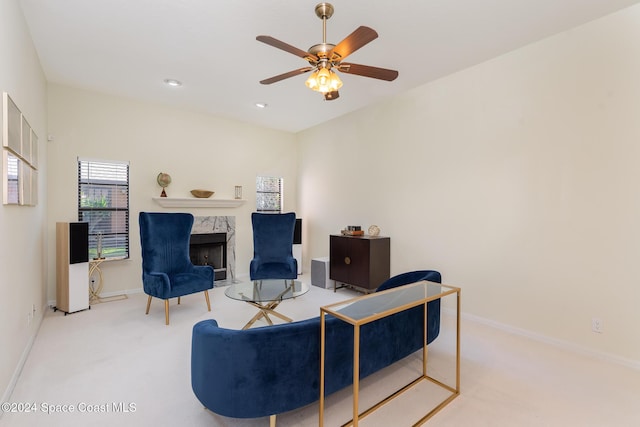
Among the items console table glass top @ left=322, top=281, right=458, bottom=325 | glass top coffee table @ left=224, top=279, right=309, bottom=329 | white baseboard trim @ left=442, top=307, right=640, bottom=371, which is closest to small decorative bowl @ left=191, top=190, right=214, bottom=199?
glass top coffee table @ left=224, top=279, right=309, bottom=329

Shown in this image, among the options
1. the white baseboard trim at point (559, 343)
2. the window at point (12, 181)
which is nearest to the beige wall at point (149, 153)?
the window at point (12, 181)

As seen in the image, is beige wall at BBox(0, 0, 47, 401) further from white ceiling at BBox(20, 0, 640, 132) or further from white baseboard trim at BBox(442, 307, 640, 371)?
white baseboard trim at BBox(442, 307, 640, 371)

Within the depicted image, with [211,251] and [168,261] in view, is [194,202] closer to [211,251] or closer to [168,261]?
[211,251]

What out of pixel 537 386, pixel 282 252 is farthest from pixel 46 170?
pixel 537 386

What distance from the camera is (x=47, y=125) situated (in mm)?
3975

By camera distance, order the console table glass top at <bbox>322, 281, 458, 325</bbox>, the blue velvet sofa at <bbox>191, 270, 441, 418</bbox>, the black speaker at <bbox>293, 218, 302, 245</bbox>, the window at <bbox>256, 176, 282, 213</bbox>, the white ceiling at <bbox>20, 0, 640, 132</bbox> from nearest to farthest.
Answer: the blue velvet sofa at <bbox>191, 270, 441, 418</bbox>, the console table glass top at <bbox>322, 281, 458, 325</bbox>, the white ceiling at <bbox>20, 0, 640, 132</bbox>, the black speaker at <bbox>293, 218, 302, 245</bbox>, the window at <bbox>256, 176, 282, 213</bbox>

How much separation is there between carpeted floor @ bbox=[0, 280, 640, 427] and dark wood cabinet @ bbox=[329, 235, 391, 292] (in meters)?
1.24

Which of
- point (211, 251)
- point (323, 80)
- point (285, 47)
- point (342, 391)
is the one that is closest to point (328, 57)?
point (323, 80)

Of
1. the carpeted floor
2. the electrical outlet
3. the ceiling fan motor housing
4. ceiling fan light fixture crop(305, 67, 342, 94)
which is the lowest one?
the carpeted floor

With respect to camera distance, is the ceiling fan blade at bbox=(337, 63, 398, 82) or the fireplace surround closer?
the ceiling fan blade at bbox=(337, 63, 398, 82)

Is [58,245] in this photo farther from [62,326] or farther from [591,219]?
[591,219]

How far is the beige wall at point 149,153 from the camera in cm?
409

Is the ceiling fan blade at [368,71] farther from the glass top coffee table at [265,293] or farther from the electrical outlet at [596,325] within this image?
the electrical outlet at [596,325]

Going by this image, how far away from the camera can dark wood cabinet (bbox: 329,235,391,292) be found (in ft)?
13.8
